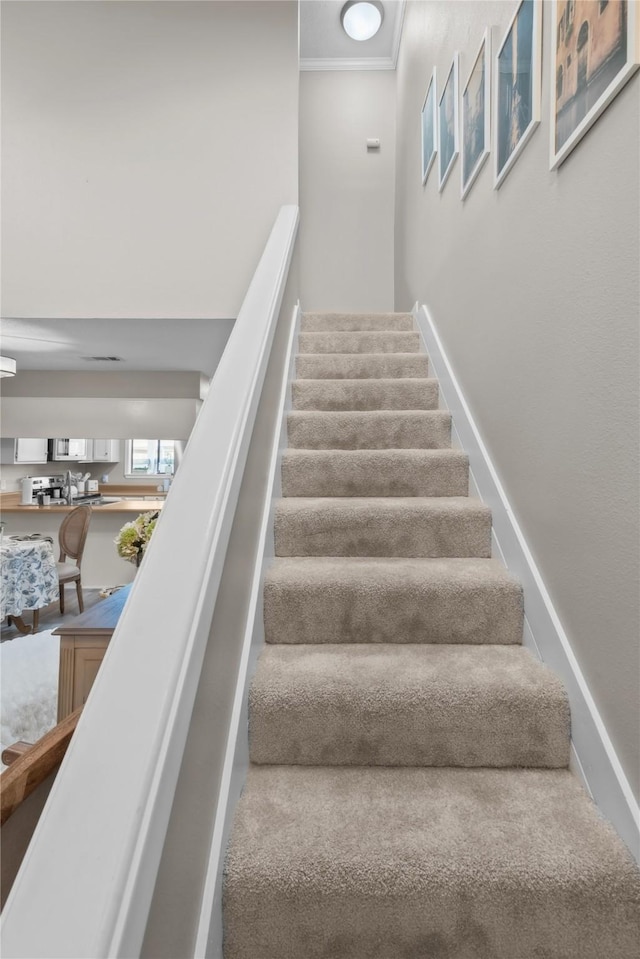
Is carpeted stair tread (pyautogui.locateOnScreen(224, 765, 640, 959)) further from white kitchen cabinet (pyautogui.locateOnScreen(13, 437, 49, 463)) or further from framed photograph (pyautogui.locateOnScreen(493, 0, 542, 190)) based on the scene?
white kitchen cabinet (pyautogui.locateOnScreen(13, 437, 49, 463))

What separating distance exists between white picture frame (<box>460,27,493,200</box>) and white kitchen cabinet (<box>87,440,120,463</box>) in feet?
20.7

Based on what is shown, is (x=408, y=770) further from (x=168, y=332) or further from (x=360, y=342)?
(x=168, y=332)

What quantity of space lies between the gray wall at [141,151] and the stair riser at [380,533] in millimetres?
1651

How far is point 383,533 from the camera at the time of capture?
163 cm

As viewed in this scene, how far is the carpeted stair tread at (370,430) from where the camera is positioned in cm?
208

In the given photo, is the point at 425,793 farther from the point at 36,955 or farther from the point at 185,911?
the point at 36,955

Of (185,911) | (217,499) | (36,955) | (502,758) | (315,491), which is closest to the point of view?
(36,955)

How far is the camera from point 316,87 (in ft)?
13.7

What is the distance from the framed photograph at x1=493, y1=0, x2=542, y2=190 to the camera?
132cm

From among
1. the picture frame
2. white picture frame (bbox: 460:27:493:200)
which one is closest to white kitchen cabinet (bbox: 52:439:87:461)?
the picture frame

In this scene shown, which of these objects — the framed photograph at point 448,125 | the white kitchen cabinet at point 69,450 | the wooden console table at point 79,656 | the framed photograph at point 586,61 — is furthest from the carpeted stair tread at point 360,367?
the white kitchen cabinet at point 69,450

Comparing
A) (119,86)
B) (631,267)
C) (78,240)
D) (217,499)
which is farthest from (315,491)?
(119,86)

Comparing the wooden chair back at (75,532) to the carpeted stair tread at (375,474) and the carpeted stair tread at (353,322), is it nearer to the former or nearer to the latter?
the carpeted stair tread at (353,322)

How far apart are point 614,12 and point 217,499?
118cm
